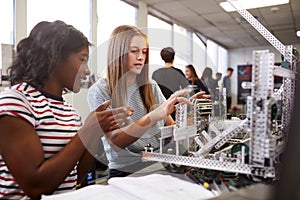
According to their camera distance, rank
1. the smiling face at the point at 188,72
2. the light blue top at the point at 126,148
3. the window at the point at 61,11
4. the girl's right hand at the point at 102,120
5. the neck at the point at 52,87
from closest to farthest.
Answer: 1. the girl's right hand at the point at 102,120
2. the neck at the point at 52,87
3. the light blue top at the point at 126,148
4. the window at the point at 61,11
5. the smiling face at the point at 188,72

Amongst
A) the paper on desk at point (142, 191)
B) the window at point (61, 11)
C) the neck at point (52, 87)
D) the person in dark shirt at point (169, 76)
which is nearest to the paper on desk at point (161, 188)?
the paper on desk at point (142, 191)

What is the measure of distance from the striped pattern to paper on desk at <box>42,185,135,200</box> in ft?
0.46

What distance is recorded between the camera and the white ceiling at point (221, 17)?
17.2 ft

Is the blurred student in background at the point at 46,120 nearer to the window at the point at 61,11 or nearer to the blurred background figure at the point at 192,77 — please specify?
the window at the point at 61,11

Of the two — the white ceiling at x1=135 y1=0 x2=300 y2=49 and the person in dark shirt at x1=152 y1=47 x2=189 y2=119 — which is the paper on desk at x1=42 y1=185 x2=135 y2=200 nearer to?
the person in dark shirt at x1=152 y1=47 x2=189 y2=119

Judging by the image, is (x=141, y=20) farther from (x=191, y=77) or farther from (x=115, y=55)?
(x=115, y=55)

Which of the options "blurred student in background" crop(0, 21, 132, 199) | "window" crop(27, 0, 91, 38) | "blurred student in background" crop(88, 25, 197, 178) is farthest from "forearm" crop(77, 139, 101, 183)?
"window" crop(27, 0, 91, 38)

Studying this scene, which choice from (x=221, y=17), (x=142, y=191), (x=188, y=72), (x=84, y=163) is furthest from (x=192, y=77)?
(x=221, y=17)

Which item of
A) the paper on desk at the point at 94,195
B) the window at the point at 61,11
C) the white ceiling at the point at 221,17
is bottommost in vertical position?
the paper on desk at the point at 94,195

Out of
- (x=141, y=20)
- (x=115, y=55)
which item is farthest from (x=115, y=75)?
(x=141, y=20)

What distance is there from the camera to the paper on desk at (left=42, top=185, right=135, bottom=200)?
2.59 feet

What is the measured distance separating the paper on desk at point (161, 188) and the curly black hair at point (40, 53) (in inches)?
17.4

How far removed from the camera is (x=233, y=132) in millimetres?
1063

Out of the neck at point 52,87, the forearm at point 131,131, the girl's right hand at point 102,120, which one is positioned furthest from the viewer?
the forearm at point 131,131
